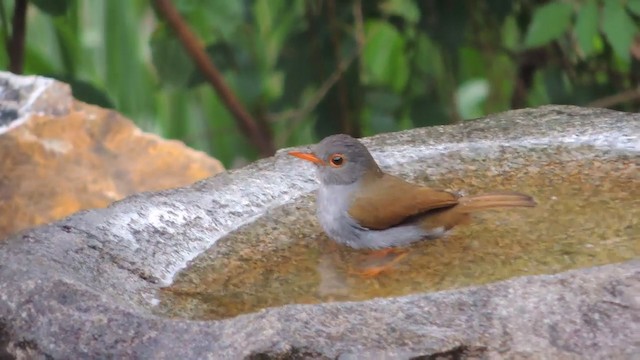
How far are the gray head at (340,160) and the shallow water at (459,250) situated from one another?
0.18 meters

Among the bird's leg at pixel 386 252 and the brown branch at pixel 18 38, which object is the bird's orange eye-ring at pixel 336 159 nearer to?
the bird's leg at pixel 386 252

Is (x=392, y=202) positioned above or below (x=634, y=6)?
below

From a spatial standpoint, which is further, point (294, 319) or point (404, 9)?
point (404, 9)

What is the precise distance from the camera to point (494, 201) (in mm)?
3480

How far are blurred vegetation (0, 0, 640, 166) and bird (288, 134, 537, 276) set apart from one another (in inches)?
65.1

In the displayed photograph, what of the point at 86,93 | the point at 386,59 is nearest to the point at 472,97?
the point at 386,59

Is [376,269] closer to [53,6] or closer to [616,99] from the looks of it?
[53,6]

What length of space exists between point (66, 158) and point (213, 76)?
1164mm

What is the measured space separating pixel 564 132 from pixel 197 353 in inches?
77.9

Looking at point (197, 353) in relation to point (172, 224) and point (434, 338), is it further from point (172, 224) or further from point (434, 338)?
point (172, 224)

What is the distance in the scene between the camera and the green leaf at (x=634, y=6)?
4.51 m

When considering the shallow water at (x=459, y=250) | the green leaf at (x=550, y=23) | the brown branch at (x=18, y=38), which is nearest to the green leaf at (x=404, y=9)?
the green leaf at (x=550, y=23)

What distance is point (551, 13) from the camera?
15.5 feet

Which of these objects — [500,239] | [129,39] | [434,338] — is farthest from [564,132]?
[129,39]
